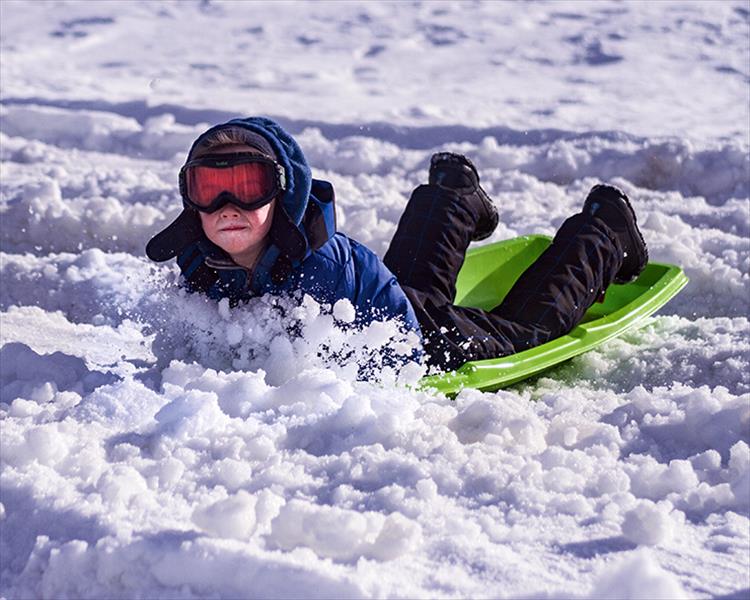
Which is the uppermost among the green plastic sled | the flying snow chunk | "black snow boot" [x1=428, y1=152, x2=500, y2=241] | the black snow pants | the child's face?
the child's face

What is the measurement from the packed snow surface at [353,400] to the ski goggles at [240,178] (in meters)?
0.30

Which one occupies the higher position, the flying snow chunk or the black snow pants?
the flying snow chunk

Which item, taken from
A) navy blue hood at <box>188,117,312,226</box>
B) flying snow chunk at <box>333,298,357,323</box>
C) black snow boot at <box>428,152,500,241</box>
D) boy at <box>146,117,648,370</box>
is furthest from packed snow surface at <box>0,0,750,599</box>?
black snow boot at <box>428,152,500,241</box>

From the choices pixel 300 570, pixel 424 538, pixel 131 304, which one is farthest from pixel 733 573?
pixel 131 304

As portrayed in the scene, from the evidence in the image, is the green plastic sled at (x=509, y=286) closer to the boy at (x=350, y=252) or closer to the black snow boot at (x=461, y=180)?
the boy at (x=350, y=252)

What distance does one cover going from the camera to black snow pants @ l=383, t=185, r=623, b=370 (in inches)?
155

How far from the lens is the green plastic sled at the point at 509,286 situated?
3.70m

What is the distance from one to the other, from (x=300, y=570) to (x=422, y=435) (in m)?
0.72

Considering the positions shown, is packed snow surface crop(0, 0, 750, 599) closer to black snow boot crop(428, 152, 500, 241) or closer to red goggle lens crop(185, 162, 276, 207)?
red goggle lens crop(185, 162, 276, 207)

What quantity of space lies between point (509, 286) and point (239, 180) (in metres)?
1.85

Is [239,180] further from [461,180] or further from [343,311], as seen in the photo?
[461,180]

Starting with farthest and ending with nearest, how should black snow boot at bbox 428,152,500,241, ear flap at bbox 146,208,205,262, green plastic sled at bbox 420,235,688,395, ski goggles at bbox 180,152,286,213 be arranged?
black snow boot at bbox 428,152,500,241
green plastic sled at bbox 420,235,688,395
ear flap at bbox 146,208,205,262
ski goggles at bbox 180,152,286,213

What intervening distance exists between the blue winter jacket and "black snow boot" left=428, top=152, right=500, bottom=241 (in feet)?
2.82

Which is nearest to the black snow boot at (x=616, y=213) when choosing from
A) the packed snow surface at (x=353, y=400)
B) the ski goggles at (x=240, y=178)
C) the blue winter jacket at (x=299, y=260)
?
the packed snow surface at (x=353, y=400)
